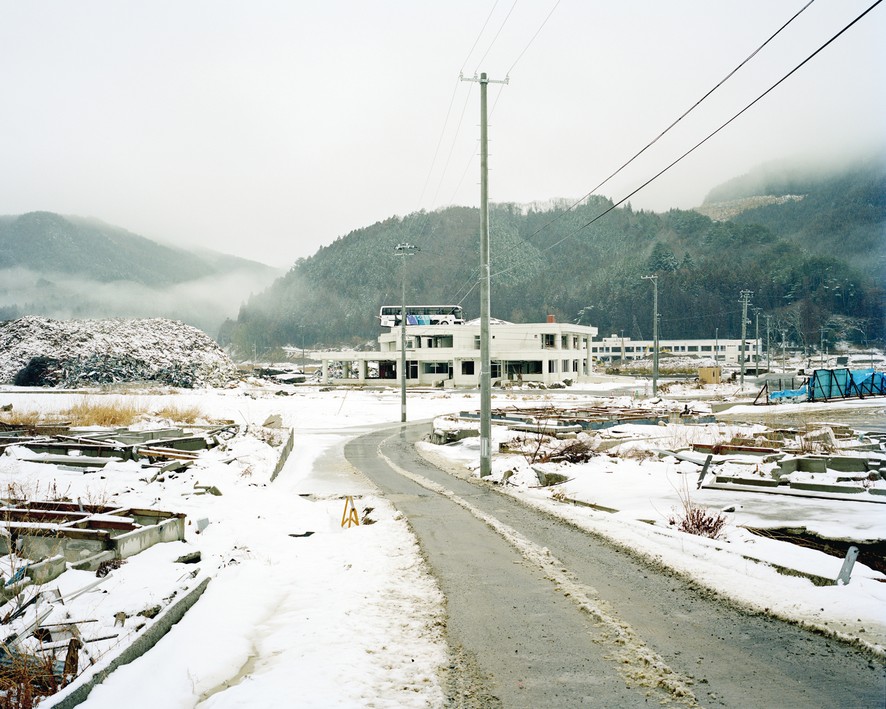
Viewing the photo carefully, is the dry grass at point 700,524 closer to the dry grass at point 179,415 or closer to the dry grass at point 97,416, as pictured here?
the dry grass at point 97,416

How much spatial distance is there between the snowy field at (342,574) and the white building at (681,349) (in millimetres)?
125696

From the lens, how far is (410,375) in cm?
8588

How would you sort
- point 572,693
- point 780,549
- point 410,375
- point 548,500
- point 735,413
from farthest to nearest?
1. point 410,375
2. point 735,413
3. point 548,500
4. point 780,549
5. point 572,693

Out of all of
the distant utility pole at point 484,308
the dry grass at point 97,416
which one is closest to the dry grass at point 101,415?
the dry grass at point 97,416

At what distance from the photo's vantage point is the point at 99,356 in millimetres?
59594

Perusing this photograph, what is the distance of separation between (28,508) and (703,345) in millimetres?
157521

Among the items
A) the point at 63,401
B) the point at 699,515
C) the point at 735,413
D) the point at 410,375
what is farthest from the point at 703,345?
the point at 699,515

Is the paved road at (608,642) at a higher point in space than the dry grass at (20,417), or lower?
lower

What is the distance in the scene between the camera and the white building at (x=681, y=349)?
473 feet

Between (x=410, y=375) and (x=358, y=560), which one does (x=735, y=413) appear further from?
(x=410, y=375)

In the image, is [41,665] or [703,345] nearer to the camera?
[41,665]

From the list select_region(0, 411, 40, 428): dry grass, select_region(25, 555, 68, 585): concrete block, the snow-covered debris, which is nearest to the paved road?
select_region(25, 555, 68, 585): concrete block

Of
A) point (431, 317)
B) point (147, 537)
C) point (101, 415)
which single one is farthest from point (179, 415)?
point (431, 317)

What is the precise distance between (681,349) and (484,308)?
146837 millimetres
